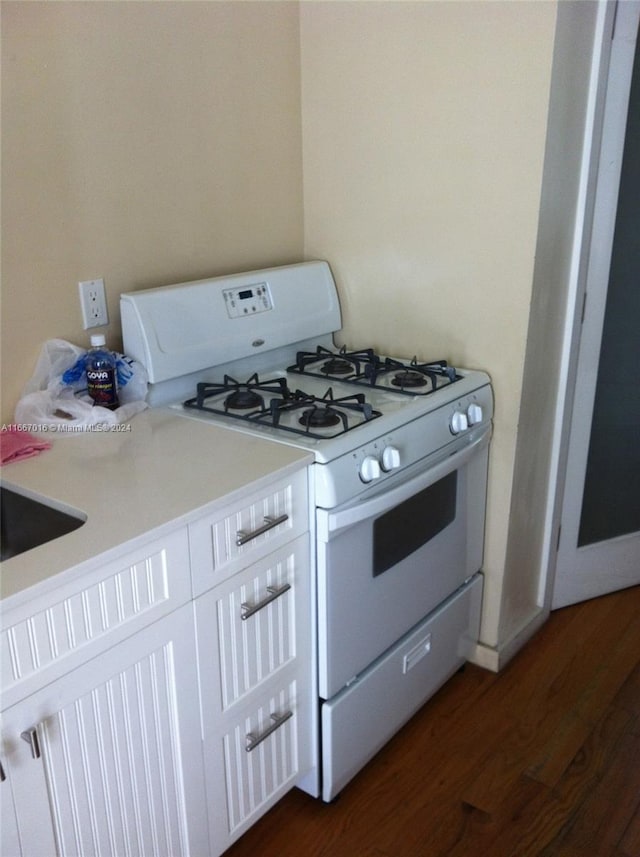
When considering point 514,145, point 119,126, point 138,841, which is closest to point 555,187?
point 514,145

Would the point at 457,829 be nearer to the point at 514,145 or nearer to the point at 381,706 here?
the point at 381,706

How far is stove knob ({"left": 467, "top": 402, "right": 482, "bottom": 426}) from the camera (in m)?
1.90

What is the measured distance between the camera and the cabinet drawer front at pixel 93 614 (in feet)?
3.48

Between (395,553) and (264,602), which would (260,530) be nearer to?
(264,602)

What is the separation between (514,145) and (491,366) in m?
0.55

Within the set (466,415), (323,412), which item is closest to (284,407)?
(323,412)

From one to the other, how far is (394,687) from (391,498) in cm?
55

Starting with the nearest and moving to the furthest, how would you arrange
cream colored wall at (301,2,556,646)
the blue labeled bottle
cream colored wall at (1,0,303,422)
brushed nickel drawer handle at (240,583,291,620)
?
1. brushed nickel drawer handle at (240,583,291,620)
2. cream colored wall at (1,0,303,422)
3. the blue labeled bottle
4. cream colored wall at (301,2,556,646)

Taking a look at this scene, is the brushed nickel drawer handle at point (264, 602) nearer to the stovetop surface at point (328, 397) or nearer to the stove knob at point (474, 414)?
the stovetop surface at point (328, 397)

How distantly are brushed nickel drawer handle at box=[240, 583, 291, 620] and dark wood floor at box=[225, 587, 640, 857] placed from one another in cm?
63

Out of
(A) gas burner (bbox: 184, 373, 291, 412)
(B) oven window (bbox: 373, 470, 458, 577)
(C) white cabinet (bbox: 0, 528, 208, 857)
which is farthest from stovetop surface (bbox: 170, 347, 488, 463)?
(C) white cabinet (bbox: 0, 528, 208, 857)

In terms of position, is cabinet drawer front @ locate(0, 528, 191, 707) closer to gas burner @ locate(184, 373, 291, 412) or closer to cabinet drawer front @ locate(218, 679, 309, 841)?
cabinet drawer front @ locate(218, 679, 309, 841)

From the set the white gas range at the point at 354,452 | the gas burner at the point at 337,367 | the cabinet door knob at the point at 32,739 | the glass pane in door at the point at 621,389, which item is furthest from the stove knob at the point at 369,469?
the glass pane in door at the point at 621,389

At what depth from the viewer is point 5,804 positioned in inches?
42.9
